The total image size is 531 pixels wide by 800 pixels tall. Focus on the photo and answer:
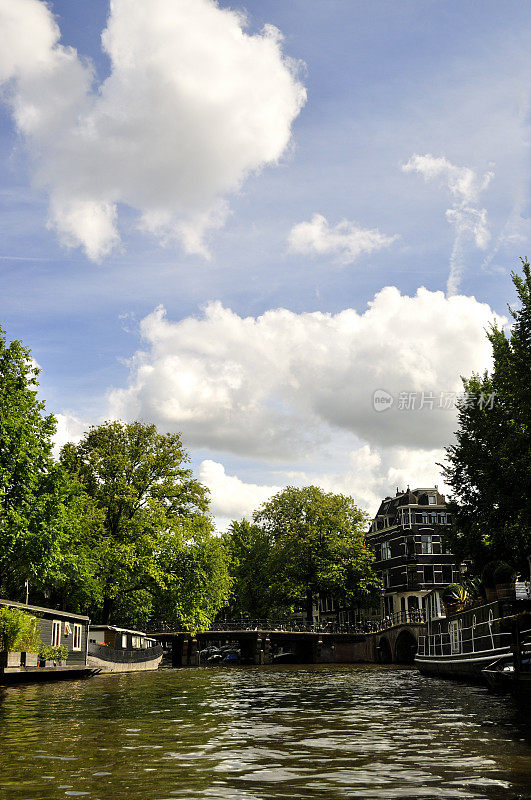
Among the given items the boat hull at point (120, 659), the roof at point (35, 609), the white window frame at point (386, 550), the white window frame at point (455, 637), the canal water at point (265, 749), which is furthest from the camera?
the white window frame at point (386, 550)

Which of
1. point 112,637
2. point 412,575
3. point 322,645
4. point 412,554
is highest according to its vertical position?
point 412,554

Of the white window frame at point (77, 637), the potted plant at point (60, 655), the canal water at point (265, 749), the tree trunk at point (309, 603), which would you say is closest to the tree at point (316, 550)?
the tree trunk at point (309, 603)

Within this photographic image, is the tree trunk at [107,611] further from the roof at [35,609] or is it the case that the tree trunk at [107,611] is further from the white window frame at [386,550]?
the white window frame at [386,550]

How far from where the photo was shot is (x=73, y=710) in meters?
24.8

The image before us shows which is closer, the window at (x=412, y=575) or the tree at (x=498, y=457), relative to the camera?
the tree at (x=498, y=457)

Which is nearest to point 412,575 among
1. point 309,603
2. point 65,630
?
point 309,603

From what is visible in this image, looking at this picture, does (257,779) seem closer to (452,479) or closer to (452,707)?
(452,707)

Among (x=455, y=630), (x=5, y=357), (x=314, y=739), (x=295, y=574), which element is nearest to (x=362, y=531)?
(x=295, y=574)

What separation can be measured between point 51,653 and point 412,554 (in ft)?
211

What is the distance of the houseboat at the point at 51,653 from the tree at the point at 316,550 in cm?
4092

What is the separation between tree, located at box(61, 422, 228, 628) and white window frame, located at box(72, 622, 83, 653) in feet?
16.2

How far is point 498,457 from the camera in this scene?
37.0 meters

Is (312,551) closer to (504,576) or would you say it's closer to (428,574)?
(428,574)

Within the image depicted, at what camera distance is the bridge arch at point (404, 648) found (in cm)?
8100
